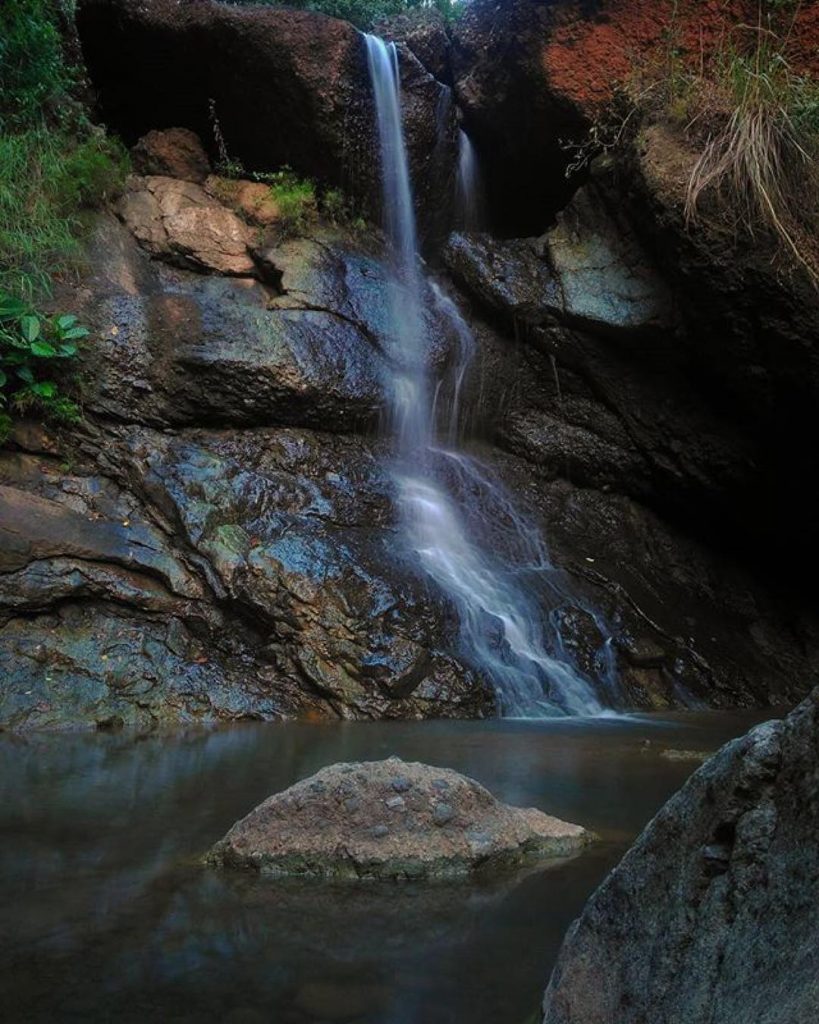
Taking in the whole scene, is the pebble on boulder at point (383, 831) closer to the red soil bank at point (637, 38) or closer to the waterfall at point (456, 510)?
A: the waterfall at point (456, 510)

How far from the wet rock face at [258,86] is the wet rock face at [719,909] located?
31.2 ft

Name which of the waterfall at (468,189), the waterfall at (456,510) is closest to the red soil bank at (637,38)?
the waterfall at (468,189)

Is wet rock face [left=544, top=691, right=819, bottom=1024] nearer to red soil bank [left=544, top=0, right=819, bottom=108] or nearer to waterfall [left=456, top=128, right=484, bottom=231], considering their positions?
red soil bank [left=544, top=0, right=819, bottom=108]

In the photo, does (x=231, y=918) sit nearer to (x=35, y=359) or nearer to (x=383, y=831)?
(x=383, y=831)

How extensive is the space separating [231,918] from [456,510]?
625 cm

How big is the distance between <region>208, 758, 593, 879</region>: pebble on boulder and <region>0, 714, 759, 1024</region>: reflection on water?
95 mm

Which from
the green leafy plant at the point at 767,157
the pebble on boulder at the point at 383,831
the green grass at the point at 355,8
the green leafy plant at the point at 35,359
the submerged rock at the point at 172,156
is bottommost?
the pebble on boulder at the point at 383,831

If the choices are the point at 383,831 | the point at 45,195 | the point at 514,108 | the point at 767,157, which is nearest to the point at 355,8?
the point at 514,108

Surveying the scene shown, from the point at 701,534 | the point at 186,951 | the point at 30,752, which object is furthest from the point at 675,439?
the point at 186,951

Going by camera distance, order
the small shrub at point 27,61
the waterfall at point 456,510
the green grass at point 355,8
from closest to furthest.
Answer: the waterfall at point 456,510
the small shrub at point 27,61
the green grass at point 355,8

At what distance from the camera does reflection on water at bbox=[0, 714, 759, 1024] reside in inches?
72.7

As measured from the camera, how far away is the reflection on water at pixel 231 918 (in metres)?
1.85

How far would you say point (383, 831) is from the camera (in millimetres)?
2664

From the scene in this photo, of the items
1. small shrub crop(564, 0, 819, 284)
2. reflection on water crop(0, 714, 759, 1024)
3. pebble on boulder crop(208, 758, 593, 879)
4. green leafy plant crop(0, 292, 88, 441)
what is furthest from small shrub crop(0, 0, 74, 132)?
pebble on boulder crop(208, 758, 593, 879)
